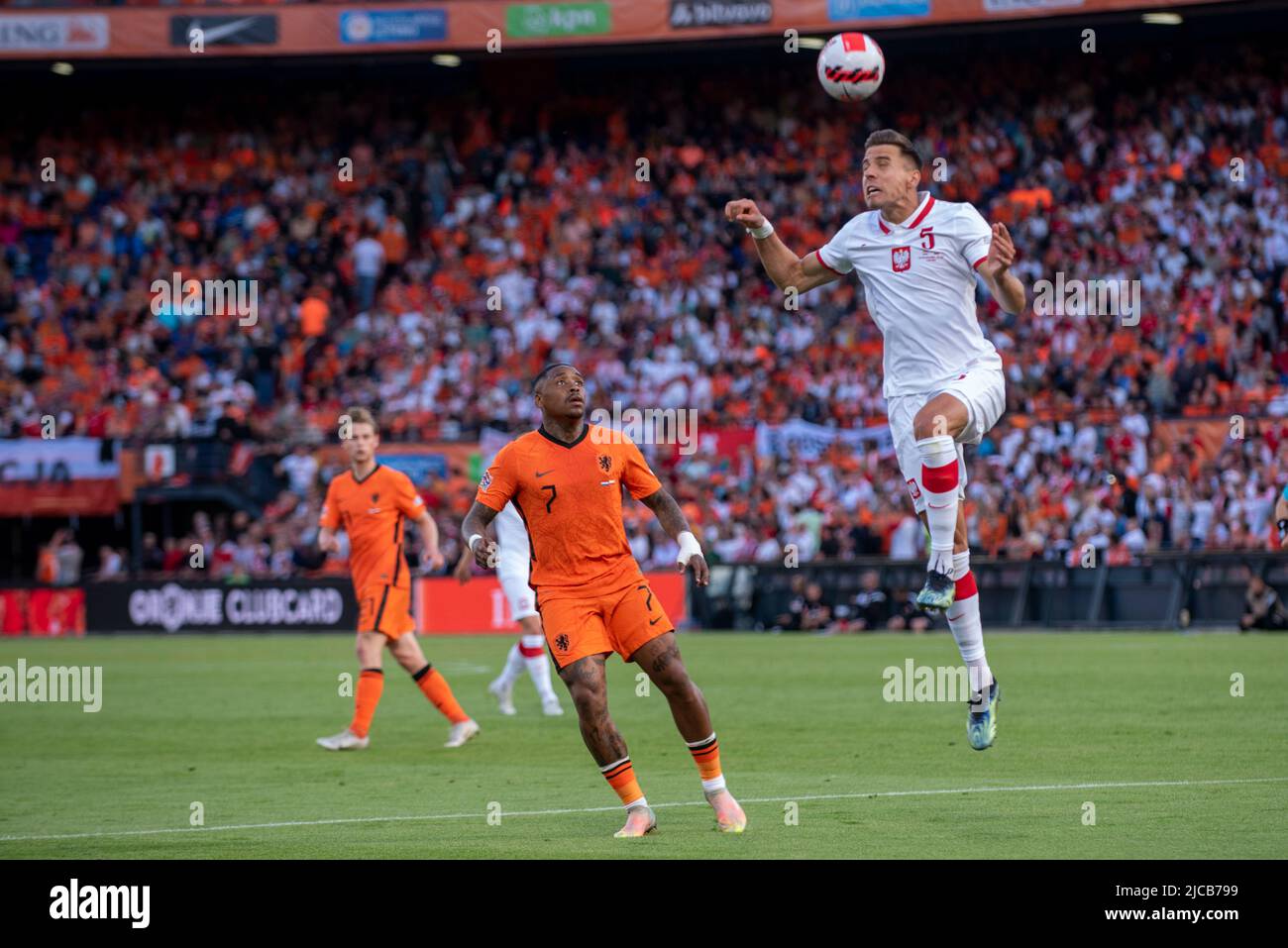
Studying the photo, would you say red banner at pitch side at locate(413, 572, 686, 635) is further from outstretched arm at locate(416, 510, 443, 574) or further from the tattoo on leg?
the tattoo on leg

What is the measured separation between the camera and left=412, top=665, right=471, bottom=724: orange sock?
607 inches

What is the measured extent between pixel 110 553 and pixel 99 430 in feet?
7.63

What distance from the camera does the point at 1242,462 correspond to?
90.2 ft

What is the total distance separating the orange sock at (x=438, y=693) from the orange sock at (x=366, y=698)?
0.34 m

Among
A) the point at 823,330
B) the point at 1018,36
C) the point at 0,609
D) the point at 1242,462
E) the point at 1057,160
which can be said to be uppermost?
the point at 1018,36

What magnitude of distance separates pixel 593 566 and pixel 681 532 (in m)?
0.53

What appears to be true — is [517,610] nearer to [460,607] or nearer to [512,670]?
[512,670]

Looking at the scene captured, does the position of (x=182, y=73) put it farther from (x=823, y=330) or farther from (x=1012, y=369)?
(x=1012, y=369)

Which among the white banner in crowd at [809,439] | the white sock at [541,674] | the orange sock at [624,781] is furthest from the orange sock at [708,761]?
the white banner in crowd at [809,439]

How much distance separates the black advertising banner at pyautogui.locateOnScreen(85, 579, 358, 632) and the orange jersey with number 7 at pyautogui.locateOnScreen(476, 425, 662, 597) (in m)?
22.0

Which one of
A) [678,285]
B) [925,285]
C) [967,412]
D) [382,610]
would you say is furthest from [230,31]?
[967,412]

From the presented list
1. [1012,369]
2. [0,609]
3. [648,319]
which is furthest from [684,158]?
[0,609]

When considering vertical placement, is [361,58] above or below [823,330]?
above

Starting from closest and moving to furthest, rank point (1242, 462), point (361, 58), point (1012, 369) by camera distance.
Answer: point (1242, 462) → point (1012, 369) → point (361, 58)
